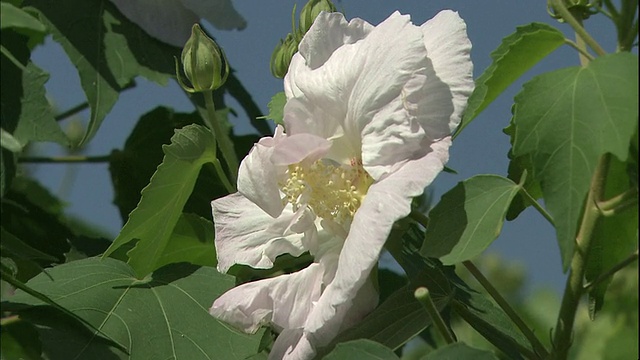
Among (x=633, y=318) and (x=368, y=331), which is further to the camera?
(x=633, y=318)

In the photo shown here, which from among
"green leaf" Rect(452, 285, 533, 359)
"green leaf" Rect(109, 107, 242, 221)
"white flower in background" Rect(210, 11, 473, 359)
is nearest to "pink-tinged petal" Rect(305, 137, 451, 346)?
"white flower in background" Rect(210, 11, 473, 359)

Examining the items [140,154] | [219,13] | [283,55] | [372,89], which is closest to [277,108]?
[283,55]

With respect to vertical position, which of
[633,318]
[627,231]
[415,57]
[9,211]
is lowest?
[633,318]

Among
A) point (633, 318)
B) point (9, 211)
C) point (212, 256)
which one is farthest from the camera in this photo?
point (633, 318)

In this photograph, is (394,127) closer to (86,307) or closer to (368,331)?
(368,331)

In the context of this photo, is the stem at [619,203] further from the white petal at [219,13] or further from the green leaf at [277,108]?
the white petal at [219,13]

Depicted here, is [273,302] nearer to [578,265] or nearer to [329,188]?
[329,188]

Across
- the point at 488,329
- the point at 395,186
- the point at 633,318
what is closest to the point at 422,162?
the point at 395,186

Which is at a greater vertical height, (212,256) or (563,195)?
(563,195)

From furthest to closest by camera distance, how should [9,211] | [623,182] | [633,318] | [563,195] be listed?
1. [633,318]
2. [9,211]
3. [623,182]
4. [563,195]
